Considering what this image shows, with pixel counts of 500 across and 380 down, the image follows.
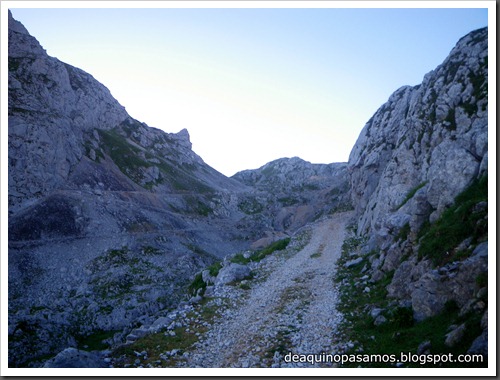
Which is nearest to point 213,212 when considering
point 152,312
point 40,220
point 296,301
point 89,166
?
point 89,166

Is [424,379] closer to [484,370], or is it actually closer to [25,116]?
[484,370]

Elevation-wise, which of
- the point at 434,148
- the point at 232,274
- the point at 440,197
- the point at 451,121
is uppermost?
the point at 451,121

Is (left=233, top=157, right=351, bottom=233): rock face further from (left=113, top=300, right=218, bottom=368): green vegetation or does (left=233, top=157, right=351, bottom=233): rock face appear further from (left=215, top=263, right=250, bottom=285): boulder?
(left=113, top=300, right=218, bottom=368): green vegetation

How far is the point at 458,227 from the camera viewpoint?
15133mm

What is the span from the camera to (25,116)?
64.4 meters

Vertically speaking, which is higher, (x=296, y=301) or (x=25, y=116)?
(x=25, y=116)

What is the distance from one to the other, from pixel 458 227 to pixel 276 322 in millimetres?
10259

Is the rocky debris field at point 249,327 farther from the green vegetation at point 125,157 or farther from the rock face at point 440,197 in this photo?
the green vegetation at point 125,157

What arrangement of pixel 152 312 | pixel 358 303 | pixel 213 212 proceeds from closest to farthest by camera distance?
pixel 358 303 → pixel 152 312 → pixel 213 212

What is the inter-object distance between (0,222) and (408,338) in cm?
1845

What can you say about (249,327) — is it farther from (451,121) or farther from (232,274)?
(451,121)

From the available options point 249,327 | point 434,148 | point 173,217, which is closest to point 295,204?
point 173,217

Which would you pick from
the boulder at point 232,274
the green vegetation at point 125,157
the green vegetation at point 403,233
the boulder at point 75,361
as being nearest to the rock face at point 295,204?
the green vegetation at point 125,157

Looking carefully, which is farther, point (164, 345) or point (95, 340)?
point (95, 340)
